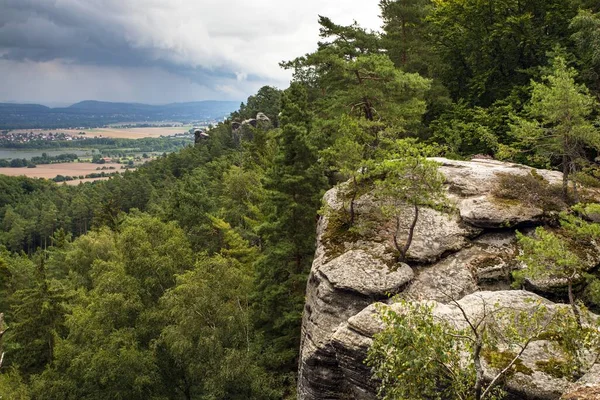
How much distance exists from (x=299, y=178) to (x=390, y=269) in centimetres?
817

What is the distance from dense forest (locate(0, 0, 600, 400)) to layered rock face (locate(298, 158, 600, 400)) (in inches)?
77.2

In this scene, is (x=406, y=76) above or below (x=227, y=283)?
above

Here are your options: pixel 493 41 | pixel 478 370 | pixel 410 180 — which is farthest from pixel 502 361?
pixel 493 41

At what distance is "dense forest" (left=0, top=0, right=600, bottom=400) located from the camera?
677 inches

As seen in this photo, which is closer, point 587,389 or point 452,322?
point 587,389

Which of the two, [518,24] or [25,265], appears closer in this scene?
[518,24]

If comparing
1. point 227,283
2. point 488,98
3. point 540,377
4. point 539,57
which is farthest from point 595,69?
point 227,283

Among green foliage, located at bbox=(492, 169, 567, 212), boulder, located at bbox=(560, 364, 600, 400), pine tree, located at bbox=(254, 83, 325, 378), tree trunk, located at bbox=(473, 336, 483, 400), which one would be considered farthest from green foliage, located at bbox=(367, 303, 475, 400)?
pine tree, located at bbox=(254, 83, 325, 378)

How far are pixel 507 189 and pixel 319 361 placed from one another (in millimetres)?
10564

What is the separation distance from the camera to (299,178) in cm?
2044

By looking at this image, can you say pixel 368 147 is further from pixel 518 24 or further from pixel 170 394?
pixel 170 394

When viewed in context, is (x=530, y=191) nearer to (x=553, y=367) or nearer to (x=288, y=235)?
(x=553, y=367)

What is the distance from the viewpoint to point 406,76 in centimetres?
1966

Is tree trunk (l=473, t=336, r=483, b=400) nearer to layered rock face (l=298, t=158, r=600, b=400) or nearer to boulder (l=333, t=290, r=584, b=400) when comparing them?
boulder (l=333, t=290, r=584, b=400)
